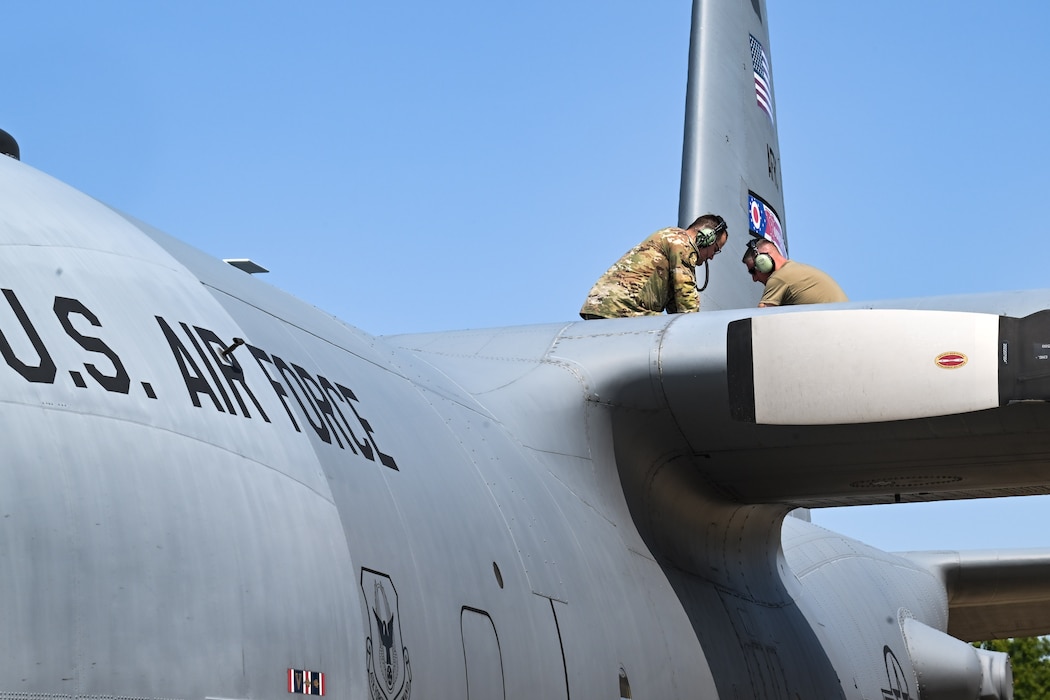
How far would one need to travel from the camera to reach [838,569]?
834 centimetres

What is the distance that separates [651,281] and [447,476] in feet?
9.65

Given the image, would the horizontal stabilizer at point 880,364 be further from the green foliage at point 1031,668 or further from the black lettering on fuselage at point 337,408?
the green foliage at point 1031,668

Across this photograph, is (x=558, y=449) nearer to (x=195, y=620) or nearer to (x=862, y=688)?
(x=195, y=620)

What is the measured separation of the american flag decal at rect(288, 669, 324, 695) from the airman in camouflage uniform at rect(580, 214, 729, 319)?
12.7ft

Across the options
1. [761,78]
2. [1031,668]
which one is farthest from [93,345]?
[1031,668]

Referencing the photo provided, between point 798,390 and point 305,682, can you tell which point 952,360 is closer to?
point 798,390

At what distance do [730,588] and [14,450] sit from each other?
466 centimetres

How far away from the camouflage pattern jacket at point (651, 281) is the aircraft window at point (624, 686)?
89.7 inches

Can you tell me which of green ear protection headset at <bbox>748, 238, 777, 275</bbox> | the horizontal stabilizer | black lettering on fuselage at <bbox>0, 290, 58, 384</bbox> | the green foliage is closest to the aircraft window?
the horizontal stabilizer

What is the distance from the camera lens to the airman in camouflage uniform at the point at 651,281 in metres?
6.53

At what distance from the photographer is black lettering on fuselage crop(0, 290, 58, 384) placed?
96.6 inches

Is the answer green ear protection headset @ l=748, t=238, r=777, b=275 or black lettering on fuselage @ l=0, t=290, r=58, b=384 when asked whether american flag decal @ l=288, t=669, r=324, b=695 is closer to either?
black lettering on fuselage @ l=0, t=290, r=58, b=384

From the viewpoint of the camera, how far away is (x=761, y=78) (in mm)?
10953

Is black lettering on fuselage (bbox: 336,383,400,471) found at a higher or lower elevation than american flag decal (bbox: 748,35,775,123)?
lower
